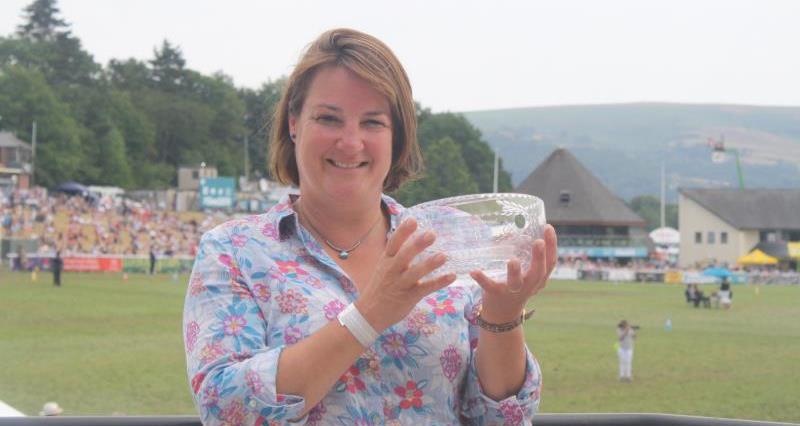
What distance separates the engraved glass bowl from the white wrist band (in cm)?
16

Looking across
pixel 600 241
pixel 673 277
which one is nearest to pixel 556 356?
pixel 673 277

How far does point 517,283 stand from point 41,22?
123m

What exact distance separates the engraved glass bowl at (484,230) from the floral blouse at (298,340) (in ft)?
0.24

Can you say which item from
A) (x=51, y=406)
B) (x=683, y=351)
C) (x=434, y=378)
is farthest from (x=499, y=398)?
(x=683, y=351)

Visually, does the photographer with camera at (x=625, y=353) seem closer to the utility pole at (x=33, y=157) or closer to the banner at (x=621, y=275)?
the banner at (x=621, y=275)

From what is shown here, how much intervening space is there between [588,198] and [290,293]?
98532 millimetres

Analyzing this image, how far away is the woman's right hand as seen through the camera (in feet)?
6.52

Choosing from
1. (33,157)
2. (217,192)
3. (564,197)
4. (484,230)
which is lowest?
(564,197)

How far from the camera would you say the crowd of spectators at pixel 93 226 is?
5253 centimetres

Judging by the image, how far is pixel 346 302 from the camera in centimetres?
230

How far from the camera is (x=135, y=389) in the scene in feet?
49.6

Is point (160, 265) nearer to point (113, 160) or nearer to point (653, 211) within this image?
point (113, 160)

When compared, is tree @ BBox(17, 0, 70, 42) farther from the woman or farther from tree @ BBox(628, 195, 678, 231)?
the woman

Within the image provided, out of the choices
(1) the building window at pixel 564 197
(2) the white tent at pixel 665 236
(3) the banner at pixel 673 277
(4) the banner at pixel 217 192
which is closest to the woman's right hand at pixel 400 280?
(3) the banner at pixel 673 277
